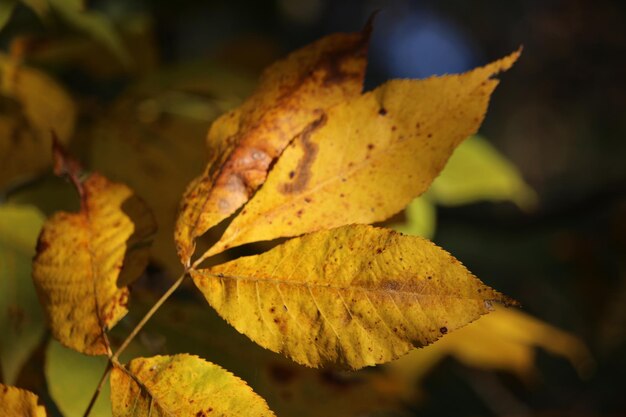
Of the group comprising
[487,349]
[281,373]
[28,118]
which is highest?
[28,118]

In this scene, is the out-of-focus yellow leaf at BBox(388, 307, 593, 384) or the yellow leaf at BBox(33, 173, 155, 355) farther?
the out-of-focus yellow leaf at BBox(388, 307, 593, 384)

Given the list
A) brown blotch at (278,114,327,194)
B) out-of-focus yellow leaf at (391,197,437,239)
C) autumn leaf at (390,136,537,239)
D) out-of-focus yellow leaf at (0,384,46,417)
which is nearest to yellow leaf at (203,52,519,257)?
brown blotch at (278,114,327,194)

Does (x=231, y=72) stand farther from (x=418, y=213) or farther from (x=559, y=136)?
(x=559, y=136)

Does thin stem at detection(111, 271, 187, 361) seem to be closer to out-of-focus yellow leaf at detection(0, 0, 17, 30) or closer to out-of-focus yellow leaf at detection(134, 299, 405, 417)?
out-of-focus yellow leaf at detection(134, 299, 405, 417)

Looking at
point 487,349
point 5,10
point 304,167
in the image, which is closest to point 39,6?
point 5,10

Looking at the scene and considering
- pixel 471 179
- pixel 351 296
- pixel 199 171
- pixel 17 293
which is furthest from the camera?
pixel 471 179

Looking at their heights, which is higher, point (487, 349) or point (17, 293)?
point (17, 293)

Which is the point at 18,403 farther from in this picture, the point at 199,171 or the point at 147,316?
the point at 199,171
